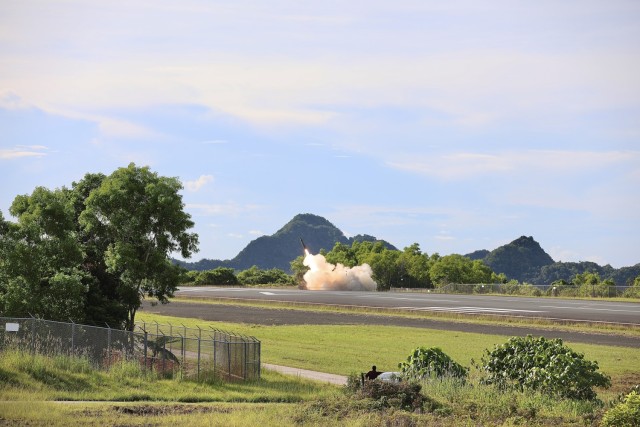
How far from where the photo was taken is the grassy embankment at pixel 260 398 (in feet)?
78.5

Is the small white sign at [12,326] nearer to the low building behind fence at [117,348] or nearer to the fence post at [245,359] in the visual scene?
the low building behind fence at [117,348]

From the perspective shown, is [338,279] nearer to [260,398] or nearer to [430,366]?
[260,398]

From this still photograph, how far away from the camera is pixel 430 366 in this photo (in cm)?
3075

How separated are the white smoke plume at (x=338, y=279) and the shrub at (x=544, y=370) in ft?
344

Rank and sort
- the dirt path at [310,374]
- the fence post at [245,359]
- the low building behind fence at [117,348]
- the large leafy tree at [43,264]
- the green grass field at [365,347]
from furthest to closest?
the green grass field at [365,347] < the large leafy tree at [43,264] < the dirt path at [310,374] < the fence post at [245,359] < the low building behind fence at [117,348]

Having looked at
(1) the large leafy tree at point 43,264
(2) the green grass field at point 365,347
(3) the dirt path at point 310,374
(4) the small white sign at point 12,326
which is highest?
(1) the large leafy tree at point 43,264

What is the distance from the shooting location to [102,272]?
41.9 metres

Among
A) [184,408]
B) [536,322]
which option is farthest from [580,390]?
[536,322]

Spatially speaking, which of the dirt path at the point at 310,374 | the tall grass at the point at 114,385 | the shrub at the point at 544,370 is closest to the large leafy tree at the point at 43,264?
the tall grass at the point at 114,385

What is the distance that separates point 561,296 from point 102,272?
253 feet

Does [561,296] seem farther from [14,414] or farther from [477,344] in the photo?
[14,414]

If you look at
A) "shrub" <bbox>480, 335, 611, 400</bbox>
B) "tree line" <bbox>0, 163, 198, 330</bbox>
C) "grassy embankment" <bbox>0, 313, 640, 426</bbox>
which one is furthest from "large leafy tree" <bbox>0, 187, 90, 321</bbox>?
"shrub" <bbox>480, 335, 611, 400</bbox>

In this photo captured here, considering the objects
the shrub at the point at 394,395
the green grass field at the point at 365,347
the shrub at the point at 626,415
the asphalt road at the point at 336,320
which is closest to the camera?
the shrub at the point at 626,415

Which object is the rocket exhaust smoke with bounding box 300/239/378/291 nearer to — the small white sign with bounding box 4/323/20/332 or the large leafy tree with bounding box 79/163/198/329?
the large leafy tree with bounding box 79/163/198/329
